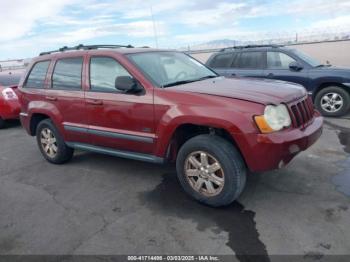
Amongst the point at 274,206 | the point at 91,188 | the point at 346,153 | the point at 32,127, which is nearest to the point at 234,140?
the point at 274,206

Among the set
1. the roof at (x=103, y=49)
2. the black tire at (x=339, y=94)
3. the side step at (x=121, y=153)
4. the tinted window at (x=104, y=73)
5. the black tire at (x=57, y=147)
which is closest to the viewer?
the side step at (x=121, y=153)

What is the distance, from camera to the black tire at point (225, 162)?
350 centimetres

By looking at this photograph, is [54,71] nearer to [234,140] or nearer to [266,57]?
[234,140]

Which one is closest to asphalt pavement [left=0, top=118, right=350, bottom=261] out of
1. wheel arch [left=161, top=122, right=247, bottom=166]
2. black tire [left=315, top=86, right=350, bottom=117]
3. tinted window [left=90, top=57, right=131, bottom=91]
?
wheel arch [left=161, top=122, right=247, bottom=166]

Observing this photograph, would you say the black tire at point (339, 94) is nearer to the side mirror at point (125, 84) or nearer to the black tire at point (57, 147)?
the side mirror at point (125, 84)

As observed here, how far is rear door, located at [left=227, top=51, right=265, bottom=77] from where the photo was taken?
8344mm

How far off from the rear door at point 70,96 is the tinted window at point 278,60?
4974mm

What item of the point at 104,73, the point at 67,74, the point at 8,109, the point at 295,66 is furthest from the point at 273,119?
the point at 8,109

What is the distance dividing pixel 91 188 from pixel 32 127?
1.92 metres

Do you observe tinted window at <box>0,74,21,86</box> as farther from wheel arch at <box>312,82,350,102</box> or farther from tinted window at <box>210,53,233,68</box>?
wheel arch at <box>312,82,350,102</box>

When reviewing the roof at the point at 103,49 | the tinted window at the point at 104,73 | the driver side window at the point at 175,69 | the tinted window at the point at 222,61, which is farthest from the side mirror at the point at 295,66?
the tinted window at the point at 104,73

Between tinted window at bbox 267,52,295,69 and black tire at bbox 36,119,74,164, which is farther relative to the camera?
tinted window at bbox 267,52,295,69

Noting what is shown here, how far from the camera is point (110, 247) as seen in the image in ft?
10.3

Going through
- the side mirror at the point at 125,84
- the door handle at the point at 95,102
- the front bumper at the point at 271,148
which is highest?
the side mirror at the point at 125,84
